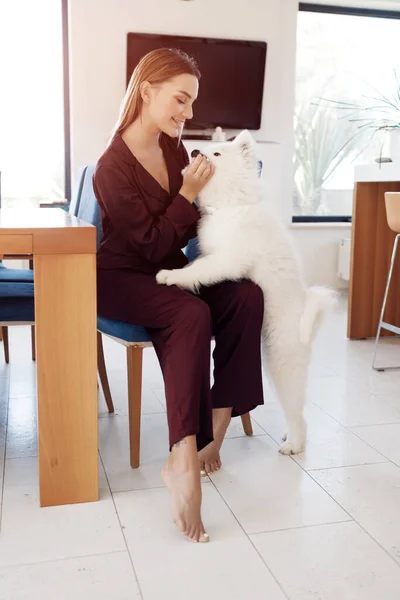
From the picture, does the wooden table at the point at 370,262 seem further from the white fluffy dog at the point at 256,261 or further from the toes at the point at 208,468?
the toes at the point at 208,468

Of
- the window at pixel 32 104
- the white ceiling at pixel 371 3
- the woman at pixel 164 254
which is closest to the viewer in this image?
the woman at pixel 164 254

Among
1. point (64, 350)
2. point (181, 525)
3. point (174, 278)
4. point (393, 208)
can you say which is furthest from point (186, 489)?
point (393, 208)

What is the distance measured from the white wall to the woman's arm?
285cm

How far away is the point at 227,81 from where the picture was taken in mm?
4785

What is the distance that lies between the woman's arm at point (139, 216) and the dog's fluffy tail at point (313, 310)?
42 cm

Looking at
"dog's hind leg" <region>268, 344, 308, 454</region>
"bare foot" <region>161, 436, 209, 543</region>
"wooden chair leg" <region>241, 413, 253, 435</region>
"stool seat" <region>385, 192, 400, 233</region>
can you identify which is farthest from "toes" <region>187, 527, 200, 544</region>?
"stool seat" <region>385, 192, 400, 233</region>

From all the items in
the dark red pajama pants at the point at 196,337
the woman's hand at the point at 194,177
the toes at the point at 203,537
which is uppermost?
the woman's hand at the point at 194,177

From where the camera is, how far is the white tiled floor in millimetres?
1341

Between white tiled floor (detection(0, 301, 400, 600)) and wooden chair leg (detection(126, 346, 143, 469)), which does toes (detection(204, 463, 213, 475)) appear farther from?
wooden chair leg (detection(126, 346, 143, 469))

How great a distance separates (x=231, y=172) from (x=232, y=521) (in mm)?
960

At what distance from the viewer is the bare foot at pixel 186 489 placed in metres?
1.51

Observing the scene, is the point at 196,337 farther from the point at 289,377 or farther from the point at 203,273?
the point at 289,377

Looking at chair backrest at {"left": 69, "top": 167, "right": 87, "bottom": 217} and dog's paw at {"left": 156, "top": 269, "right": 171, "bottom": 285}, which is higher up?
chair backrest at {"left": 69, "top": 167, "right": 87, "bottom": 217}

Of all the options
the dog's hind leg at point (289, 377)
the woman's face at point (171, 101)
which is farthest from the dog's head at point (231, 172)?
the dog's hind leg at point (289, 377)
